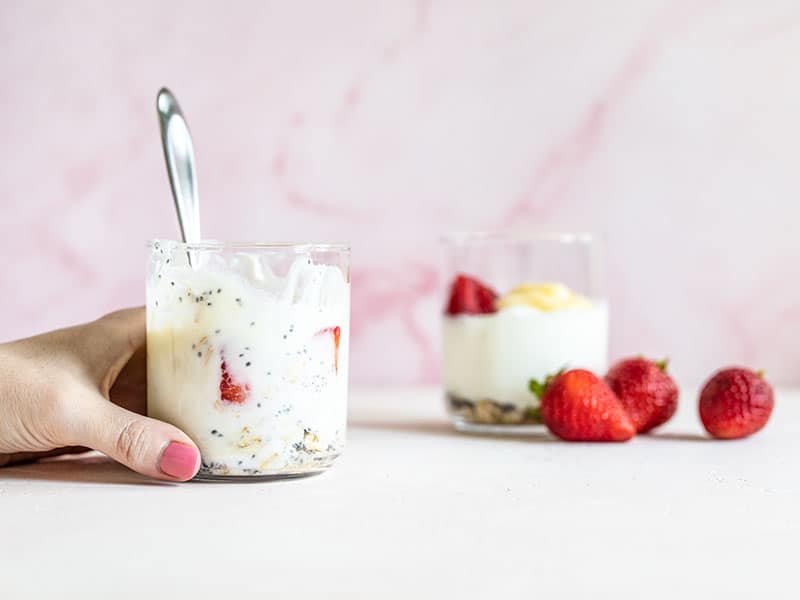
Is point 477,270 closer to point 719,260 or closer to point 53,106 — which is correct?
point 719,260

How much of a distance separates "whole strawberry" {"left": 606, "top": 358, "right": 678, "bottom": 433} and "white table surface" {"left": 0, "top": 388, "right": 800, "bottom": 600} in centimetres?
12

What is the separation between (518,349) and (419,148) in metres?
0.63

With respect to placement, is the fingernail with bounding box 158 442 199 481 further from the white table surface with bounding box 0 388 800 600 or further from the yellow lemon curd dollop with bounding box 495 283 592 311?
the yellow lemon curd dollop with bounding box 495 283 592 311

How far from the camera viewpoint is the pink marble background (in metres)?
1.96

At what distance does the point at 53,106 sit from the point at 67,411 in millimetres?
1023

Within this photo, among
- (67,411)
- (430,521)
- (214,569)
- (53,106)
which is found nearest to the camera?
(214,569)

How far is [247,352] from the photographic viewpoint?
106 cm

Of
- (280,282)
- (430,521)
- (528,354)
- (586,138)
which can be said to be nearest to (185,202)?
(280,282)

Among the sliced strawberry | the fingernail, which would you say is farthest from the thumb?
the sliced strawberry

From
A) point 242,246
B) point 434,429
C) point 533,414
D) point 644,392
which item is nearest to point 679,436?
point 644,392

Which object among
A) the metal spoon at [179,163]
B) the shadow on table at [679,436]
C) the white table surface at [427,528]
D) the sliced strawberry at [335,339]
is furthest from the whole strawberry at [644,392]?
the metal spoon at [179,163]

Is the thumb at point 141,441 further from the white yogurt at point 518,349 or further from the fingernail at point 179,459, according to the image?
the white yogurt at point 518,349

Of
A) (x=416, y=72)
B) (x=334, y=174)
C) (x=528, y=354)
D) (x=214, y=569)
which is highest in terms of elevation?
(x=416, y=72)

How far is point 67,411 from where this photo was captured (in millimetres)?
1067
